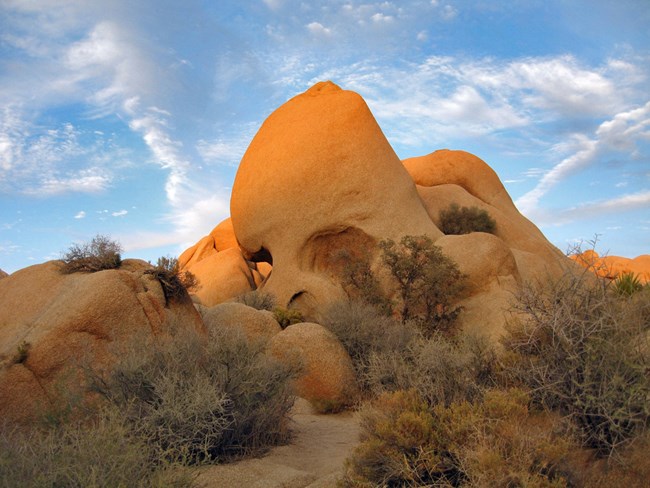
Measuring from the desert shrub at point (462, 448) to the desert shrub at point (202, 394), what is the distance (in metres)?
1.48

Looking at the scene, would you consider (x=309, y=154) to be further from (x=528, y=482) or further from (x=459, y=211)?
(x=528, y=482)

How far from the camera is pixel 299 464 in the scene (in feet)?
19.6

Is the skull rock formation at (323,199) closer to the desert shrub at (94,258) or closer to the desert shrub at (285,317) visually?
the desert shrub at (285,317)

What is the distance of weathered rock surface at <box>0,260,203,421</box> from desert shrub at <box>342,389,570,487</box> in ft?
11.1

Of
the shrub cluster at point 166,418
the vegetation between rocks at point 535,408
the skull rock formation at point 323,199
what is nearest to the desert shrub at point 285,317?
the skull rock formation at point 323,199

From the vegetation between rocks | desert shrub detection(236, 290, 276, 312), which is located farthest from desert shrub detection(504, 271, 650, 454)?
desert shrub detection(236, 290, 276, 312)

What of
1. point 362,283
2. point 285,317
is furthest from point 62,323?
point 362,283

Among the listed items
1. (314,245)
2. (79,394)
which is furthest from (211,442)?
(314,245)

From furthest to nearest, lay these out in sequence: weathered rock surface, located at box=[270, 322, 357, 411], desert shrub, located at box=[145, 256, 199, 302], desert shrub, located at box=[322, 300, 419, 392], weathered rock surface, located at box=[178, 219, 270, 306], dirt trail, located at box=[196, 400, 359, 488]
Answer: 1. weathered rock surface, located at box=[178, 219, 270, 306]
2. desert shrub, located at box=[322, 300, 419, 392]
3. weathered rock surface, located at box=[270, 322, 357, 411]
4. desert shrub, located at box=[145, 256, 199, 302]
5. dirt trail, located at box=[196, 400, 359, 488]

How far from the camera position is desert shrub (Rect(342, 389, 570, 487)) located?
13.3 ft

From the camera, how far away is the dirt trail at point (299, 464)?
5117 millimetres

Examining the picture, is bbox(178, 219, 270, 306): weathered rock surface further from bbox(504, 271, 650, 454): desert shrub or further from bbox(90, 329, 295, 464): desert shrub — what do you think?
bbox(504, 271, 650, 454): desert shrub

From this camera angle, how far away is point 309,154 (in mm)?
18047

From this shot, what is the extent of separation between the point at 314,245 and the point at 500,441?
1374 cm
